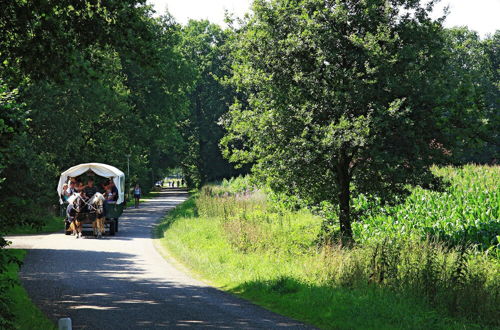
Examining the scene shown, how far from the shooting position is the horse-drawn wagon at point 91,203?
2392 cm

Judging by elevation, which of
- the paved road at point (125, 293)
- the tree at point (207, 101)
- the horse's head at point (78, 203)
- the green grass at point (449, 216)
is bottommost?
the paved road at point (125, 293)

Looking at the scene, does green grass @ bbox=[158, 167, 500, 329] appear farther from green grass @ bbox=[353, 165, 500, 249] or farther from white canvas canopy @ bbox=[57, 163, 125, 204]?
white canvas canopy @ bbox=[57, 163, 125, 204]

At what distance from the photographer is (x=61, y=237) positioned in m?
24.4

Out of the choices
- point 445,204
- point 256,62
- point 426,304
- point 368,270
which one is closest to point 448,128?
point 426,304

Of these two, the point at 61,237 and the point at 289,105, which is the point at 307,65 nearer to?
the point at 289,105

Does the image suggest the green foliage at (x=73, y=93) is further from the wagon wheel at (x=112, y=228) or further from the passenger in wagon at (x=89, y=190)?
the wagon wheel at (x=112, y=228)

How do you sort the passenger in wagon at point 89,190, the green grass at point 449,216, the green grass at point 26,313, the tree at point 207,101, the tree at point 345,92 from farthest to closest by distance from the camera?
1. the tree at point 207,101
2. the passenger in wagon at point 89,190
3. the green grass at point 449,216
4. the tree at point 345,92
5. the green grass at point 26,313

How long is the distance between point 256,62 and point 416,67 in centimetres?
411

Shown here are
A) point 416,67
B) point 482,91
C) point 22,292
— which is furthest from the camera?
point 416,67

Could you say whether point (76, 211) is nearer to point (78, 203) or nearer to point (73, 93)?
point (78, 203)

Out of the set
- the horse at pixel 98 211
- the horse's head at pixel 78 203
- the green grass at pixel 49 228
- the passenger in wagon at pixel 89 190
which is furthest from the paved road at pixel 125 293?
the green grass at pixel 49 228

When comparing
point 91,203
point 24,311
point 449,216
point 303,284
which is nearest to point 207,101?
point 91,203

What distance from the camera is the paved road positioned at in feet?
32.0

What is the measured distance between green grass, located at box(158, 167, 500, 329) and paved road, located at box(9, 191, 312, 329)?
2.26 feet
